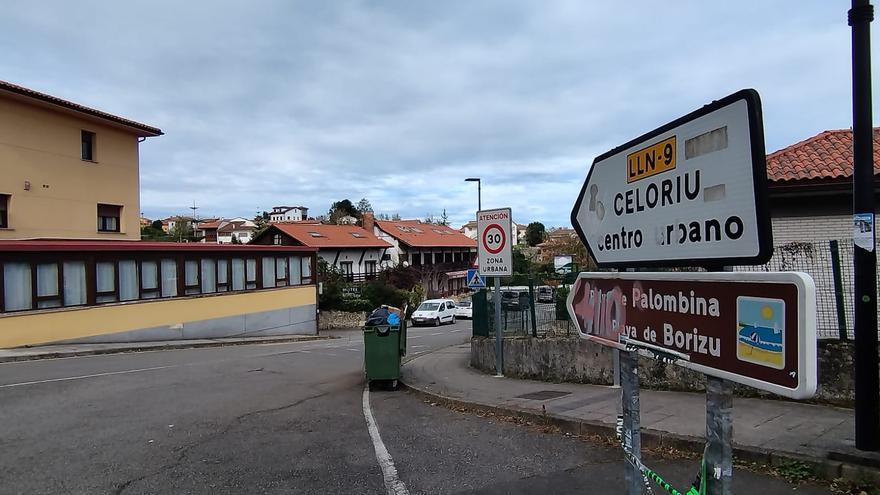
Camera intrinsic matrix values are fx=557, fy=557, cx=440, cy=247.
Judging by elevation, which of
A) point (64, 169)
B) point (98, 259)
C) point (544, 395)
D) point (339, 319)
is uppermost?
point (64, 169)

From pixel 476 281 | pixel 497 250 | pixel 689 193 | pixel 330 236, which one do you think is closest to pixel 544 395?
pixel 497 250

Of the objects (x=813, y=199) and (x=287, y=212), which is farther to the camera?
(x=287, y=212)

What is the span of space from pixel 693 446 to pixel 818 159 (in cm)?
776

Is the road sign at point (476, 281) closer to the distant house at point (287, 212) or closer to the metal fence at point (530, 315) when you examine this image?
the metal fence at point (530, 315)

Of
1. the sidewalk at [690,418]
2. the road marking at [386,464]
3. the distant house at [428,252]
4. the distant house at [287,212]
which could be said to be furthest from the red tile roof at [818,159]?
the distant house at [287,212]

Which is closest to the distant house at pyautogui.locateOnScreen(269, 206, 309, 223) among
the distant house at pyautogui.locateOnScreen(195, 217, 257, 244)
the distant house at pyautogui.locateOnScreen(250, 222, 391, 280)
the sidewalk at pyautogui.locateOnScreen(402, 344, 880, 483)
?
the distant house at pyautogui.locateOnScreen(195, 217, 257, 244)

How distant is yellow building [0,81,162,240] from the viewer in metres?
24.2

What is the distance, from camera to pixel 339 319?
41.3m

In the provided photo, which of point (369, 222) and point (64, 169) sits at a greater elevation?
point (64, 169)

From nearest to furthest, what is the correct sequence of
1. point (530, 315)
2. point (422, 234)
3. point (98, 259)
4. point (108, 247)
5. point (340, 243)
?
point (530, 315) < point (98, 259) < point (108, 247) < point (340, 243) < point (422, 234)

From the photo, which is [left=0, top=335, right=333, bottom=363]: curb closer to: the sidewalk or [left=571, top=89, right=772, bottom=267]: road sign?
the sidewalk

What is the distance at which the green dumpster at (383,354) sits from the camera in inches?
420

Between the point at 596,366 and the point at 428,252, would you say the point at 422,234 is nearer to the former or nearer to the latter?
the point at 428,252

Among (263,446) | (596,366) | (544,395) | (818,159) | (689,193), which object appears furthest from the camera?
(818,159)
